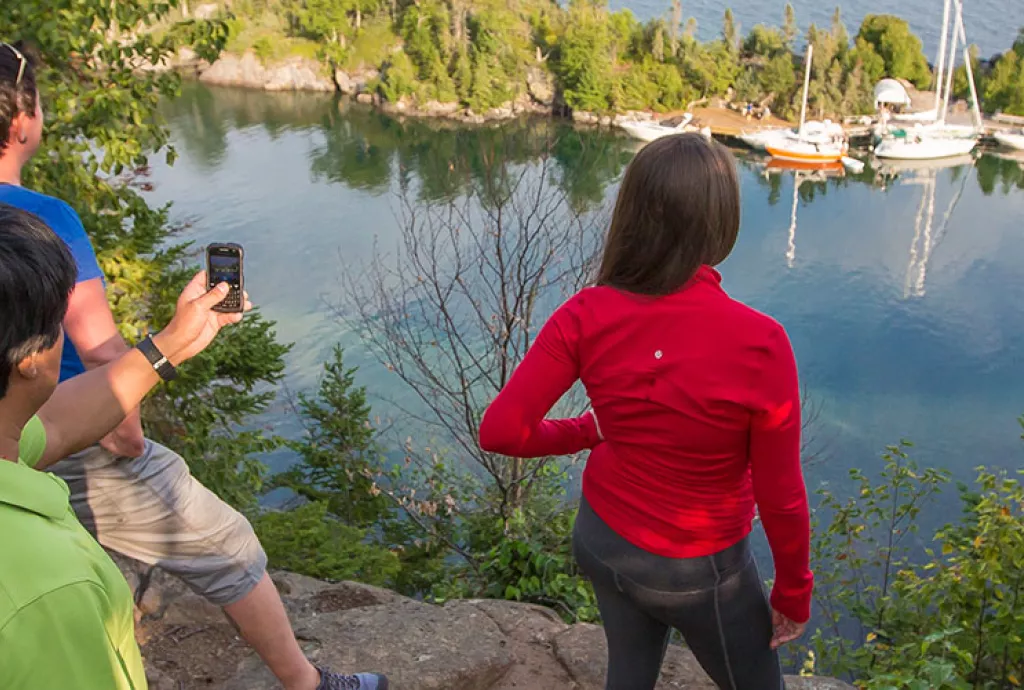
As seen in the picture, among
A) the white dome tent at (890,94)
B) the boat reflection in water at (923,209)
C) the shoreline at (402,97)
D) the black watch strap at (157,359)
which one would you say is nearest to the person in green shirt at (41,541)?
the black watch strap at (157,359)

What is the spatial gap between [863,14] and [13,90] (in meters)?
44.3

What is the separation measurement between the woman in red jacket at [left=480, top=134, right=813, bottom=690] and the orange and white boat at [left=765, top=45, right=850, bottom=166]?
99.0 feet

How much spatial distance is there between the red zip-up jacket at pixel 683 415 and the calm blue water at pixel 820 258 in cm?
693

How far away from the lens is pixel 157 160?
2319 centimetres

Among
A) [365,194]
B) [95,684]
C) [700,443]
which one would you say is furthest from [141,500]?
[365,194]

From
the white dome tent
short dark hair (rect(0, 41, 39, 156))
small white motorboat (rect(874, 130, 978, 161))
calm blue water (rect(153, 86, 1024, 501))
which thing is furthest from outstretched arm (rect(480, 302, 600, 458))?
the white dome tent

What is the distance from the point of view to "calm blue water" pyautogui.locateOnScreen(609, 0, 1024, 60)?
1564 inches

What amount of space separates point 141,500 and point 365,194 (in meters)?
21.2

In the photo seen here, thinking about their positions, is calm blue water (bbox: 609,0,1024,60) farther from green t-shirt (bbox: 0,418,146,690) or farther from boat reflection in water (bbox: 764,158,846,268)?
green t-shirt (bbox: 0,418,146,690)

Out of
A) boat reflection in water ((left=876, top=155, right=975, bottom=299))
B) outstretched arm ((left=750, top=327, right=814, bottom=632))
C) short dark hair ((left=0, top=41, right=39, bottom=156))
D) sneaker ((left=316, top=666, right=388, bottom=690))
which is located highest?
short dark hair ((left=0, top=41, right=39, bottom=156))

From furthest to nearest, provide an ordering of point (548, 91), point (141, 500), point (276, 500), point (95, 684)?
point (548, 91) < point (276, 500) < point (141, 500) < point (95, 684)

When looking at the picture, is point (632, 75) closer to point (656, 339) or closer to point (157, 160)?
point (157, 160)

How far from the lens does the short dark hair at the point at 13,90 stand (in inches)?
69.6

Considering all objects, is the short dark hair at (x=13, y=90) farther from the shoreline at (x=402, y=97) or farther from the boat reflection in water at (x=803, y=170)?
the shoreline at (x=402, y=97)
